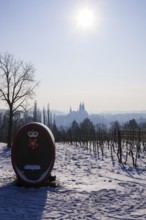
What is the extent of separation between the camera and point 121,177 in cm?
1413

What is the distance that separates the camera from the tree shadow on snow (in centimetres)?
831

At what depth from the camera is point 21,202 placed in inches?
376

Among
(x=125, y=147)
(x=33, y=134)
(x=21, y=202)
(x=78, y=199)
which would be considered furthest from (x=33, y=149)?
(x=125, y=147)

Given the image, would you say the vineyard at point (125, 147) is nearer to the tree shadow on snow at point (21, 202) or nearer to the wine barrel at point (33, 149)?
the wine barrel at point (33, 149)

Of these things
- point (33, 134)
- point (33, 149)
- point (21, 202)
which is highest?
point (33, 134)

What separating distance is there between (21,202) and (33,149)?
276 centimetres

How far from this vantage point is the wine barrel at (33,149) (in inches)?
469

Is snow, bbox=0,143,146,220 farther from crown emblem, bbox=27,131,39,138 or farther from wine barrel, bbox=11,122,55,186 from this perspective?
crown emblem, bbox=27,131,39,138

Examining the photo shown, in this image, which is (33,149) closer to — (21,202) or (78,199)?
(21,202)

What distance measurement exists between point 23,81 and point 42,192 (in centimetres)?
3272

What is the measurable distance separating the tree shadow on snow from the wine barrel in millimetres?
817

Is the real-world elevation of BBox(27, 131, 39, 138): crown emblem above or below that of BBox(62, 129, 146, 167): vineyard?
above

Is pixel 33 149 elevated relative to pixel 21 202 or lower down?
elevated

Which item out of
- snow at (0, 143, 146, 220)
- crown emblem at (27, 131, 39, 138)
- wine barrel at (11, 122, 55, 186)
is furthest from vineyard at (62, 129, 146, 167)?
crown emblem at (27, 131, 39, 138)
